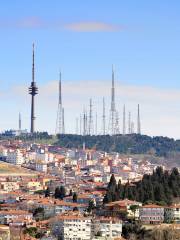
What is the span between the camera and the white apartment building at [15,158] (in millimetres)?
117688

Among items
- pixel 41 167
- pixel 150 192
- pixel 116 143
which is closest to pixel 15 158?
pixel 41 167

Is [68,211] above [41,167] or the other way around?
the other way around

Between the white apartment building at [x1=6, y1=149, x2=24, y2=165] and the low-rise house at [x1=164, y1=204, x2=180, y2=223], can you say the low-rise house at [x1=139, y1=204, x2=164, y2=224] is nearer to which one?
the low-rise house at [x1=164, y1=204, x2=180, y2=223]

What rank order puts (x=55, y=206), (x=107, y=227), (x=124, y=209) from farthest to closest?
1. (x=55, y=206)
2. (x=124, y=209)
3. (x=107, y=227)

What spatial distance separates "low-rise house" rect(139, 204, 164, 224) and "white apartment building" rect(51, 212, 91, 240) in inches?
121

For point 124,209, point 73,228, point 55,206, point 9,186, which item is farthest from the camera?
point 9,186

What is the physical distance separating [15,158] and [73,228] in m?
65.7

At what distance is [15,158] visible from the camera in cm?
11819

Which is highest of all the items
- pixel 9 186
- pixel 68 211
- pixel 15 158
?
pixel 15 158

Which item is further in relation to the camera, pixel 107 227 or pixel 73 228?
pixel 73 228

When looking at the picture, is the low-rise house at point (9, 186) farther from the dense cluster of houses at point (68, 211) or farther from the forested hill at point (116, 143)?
the forested hill at point (116, 143)

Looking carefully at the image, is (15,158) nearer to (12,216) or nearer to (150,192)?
(150,192)

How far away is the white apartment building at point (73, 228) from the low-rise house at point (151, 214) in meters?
A: 3.07

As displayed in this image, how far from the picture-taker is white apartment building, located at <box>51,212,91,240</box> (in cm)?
5250
